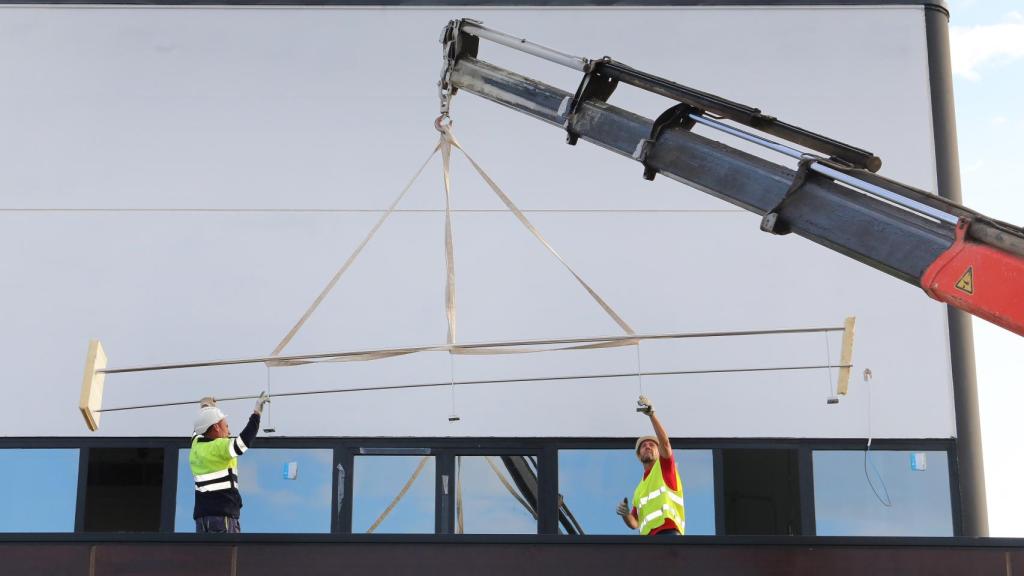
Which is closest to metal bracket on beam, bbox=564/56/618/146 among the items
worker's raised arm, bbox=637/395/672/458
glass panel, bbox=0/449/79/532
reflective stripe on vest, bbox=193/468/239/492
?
worker's raised arm, bbox=637/395/672/458

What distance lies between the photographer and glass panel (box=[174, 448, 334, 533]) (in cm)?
1188

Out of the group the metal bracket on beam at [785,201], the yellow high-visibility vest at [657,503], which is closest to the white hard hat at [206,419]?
the yellow high-visibility vest at [657,503]

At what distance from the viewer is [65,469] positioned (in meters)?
12.0

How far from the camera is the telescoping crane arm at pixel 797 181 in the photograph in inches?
268

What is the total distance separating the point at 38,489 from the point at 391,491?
3.11 metres

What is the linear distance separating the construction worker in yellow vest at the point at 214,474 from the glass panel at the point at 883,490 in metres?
5.02

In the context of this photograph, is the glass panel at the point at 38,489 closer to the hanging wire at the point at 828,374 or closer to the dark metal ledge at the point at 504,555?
the dark metal ledge at the point at 504,555

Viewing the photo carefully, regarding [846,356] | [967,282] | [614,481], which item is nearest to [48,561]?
[614,481]

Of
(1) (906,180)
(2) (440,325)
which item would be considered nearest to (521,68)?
(2) (440,325)

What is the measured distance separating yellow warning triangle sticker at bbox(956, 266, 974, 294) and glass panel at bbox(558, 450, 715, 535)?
17.3 ft

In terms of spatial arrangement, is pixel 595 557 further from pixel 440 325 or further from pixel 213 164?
pixel 213 164

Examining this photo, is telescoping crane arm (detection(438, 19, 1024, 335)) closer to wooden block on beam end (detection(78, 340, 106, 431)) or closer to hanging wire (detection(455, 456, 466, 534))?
wooden block on beam end (detection(78, 340, 106, 431))

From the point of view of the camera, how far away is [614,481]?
11.9 metres

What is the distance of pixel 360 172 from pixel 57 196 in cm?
280
